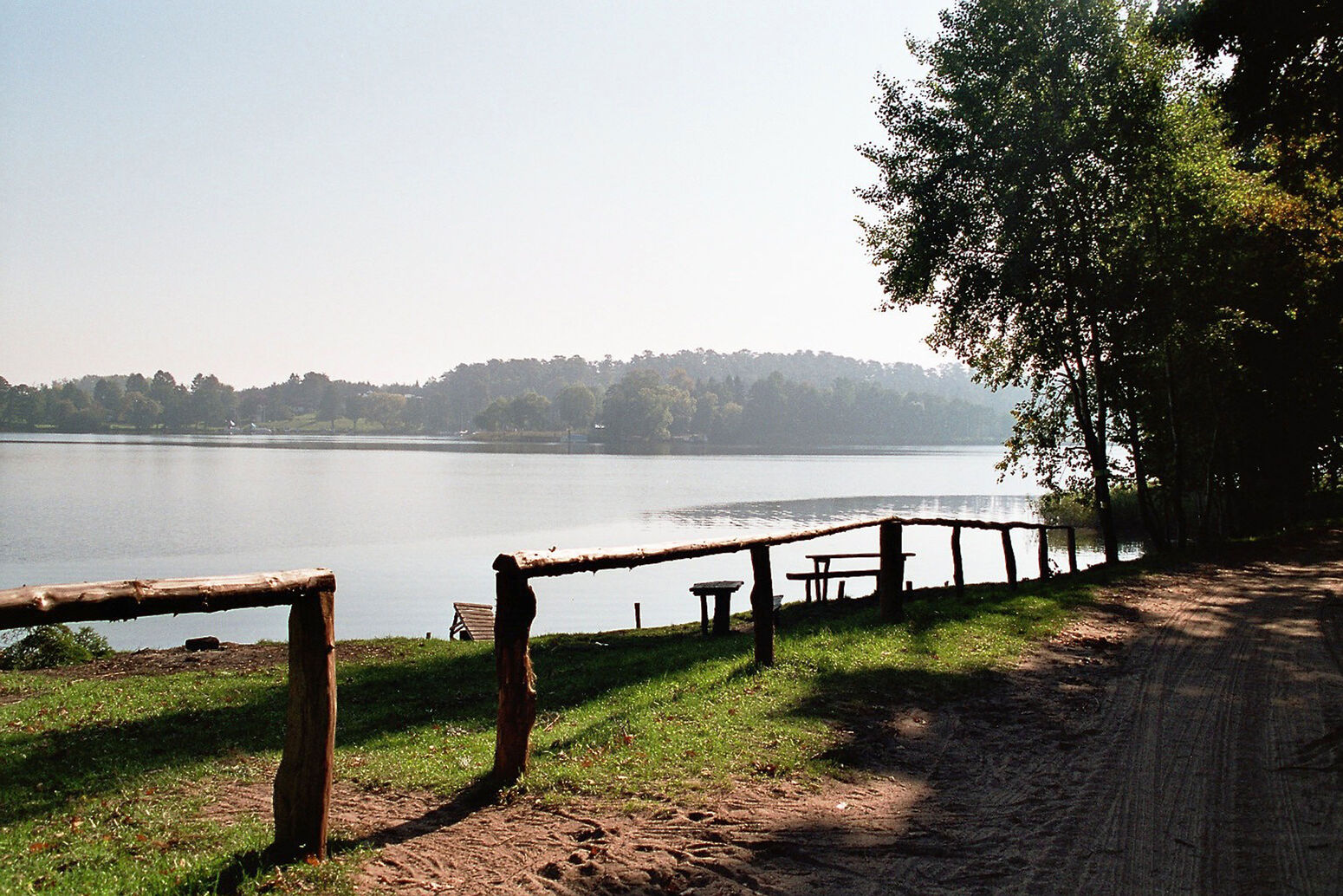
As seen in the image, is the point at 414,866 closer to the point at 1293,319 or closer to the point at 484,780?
the point at 484,780

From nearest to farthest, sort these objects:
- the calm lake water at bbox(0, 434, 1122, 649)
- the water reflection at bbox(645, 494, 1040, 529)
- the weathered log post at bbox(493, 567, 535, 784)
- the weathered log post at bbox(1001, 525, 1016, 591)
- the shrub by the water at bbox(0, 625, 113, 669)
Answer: the weathered log post at bbox(493, 567, 535, 784), the shrub by the water at bbox(0, 625, 113, 669), the weathered log post at bbox(1001, 525, 1016, 591), the calm lake water at bbox(0, 434, 1122, 649), the water reflection at bbox(645, 494, 1040, 529)

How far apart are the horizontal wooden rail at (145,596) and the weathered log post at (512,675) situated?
1526mm

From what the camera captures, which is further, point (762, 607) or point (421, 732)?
point (762, 607)

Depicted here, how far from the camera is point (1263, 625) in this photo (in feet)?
41.1

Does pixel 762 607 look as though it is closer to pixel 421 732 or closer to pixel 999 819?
pixel 421 732

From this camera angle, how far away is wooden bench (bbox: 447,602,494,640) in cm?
2186

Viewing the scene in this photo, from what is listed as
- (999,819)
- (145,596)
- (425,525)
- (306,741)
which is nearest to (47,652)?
(306,741)

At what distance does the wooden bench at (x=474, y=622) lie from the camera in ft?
71.7

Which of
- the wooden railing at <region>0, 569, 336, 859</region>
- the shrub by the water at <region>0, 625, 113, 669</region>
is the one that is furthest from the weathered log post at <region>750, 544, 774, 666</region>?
the shrub by the water at <region>0, 625, 113, 669</region>

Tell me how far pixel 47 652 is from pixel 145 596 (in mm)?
15265

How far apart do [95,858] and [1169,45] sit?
2059cm

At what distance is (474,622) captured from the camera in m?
22.5

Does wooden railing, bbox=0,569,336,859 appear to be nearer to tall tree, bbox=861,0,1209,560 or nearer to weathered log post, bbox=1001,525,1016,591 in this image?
weathered log post, bbox=1001,525,1016,591

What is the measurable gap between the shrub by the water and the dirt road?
42.1 ft
